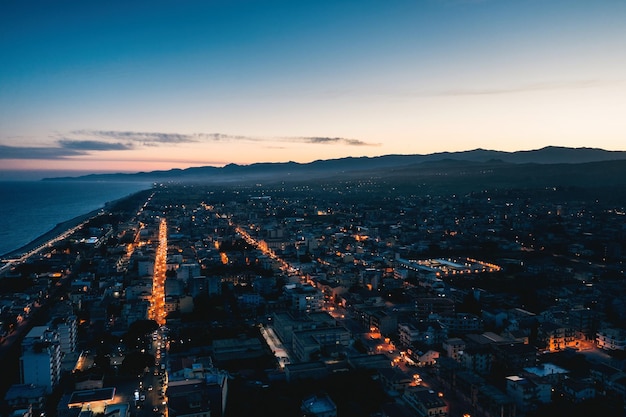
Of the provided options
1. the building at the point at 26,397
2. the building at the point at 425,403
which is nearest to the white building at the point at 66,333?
the building at the point at 26,397

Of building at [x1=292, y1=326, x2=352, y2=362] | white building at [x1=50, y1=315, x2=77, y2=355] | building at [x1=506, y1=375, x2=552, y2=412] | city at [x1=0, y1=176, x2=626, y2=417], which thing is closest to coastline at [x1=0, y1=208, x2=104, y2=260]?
city at [x1=0, y1=176, x2=626, y2=417]

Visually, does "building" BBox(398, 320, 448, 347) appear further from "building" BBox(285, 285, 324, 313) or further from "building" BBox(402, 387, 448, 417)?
"building" BBox(285, 285, 324, 313)

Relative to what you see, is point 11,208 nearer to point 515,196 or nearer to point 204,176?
point 515,196

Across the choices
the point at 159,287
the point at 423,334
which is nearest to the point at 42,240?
the point at 159,287

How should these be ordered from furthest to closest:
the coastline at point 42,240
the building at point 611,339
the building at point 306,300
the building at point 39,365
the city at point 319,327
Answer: the coastline at point 42,240 → the building at point 306,300 → the building at point 611,339 → the building at point 39,365 → the city at point 319,327

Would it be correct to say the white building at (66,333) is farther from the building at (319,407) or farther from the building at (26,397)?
the building at (319,407)

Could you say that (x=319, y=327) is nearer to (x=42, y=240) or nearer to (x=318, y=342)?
(x=318, y=342)

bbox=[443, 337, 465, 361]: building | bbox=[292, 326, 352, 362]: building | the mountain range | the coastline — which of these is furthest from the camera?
the mountain range
